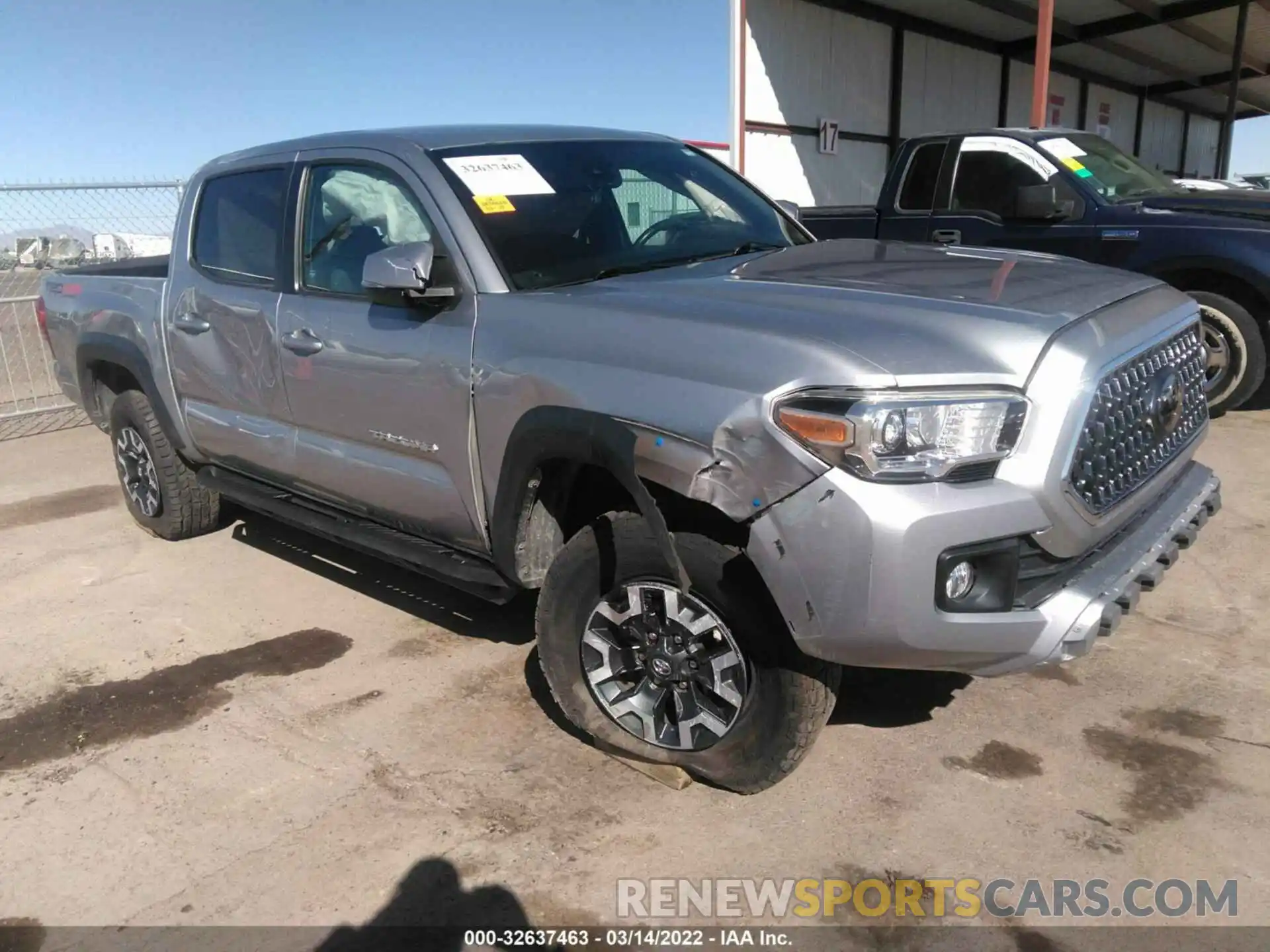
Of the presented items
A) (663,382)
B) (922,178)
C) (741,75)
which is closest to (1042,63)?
(741,75)

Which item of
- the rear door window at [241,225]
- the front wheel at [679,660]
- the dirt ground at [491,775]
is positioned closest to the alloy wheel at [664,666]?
the front wheel at [679,660]

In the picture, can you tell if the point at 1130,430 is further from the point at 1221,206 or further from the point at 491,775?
the point at 1221,206

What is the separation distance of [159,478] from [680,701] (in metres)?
3.54

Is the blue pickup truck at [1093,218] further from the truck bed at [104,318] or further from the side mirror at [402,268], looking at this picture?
the truck bed at [104,318]

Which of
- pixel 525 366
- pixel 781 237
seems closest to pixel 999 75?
pixel 781 237

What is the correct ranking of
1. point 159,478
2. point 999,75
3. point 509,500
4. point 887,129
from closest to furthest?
point 509,500 → point 159,478 → point 887,129 → point 999,75

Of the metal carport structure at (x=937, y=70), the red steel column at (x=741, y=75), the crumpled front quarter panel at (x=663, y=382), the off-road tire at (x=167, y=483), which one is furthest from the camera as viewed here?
the metal carport structure at (x=937, y=70)

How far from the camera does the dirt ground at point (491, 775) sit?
2.57 m

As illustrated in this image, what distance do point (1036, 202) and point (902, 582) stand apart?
5.08 m

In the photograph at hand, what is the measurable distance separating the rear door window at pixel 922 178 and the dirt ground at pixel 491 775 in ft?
13.1

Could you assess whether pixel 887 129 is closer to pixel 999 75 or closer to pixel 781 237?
pixel 999 75

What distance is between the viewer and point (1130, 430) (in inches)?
107

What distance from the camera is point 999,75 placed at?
21656 millimetres

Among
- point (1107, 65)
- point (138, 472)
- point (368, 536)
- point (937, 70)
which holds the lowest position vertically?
point (138, 472)
